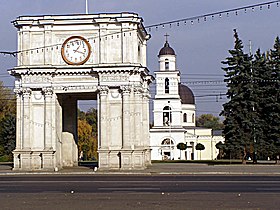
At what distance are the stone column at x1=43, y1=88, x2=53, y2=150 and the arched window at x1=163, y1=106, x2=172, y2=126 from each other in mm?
55640

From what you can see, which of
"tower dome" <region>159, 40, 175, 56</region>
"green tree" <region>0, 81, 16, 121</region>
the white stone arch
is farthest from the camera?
the white stone arch

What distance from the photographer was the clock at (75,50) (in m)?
48.3

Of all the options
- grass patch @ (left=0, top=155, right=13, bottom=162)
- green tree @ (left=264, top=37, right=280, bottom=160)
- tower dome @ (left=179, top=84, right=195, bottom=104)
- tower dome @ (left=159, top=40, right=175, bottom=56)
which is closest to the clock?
green tree @ (left=264, top=37, right=280, bottom=160)

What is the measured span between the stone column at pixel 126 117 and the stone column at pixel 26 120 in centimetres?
742

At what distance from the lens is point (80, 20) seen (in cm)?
4838

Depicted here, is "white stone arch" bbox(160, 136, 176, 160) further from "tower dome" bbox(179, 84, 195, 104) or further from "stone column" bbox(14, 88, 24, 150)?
"stone column" bbox(14, 88, 24, 150)

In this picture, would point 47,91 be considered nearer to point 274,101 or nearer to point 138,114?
point 138,114

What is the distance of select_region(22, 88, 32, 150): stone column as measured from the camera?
4819 centimetres

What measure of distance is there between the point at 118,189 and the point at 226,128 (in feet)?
113

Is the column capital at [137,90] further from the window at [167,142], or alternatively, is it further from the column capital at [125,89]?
the window at [167,142]

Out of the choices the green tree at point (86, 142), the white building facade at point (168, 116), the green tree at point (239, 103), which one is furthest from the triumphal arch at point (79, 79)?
the white building facade at point (168, 116)

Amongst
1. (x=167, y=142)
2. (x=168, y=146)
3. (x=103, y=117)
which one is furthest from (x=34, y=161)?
(x=168, y=146)

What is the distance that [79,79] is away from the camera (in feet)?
159

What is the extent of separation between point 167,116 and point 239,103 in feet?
152
